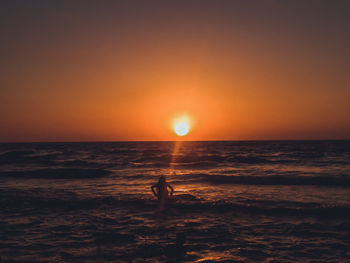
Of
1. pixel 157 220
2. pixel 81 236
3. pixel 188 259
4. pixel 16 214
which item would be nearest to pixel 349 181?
pixel 157 220

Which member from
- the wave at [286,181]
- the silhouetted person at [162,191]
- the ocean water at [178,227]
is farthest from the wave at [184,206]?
the wave at [286,181]

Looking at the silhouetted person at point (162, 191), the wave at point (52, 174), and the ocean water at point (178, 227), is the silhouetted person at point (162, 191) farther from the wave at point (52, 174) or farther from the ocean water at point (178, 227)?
the wave at point (52, 174)

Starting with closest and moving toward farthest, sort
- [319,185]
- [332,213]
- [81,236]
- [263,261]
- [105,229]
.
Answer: [263,261] < [81,236] < [105,229] < [332,213] < [319,185]

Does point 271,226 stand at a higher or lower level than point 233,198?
lower

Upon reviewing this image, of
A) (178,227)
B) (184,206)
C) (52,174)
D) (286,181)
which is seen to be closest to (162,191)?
(184,206)

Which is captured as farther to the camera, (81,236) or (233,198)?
(233,198)

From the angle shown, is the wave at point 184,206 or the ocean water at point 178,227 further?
the wave at point 184,206

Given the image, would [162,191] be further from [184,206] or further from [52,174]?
[52,174]

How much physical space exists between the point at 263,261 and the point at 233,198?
856cm

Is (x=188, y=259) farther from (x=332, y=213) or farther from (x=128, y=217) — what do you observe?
(x=332, y=213)

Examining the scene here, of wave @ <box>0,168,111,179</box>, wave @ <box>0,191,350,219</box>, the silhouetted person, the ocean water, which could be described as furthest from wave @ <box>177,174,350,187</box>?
wave @ <box>0,168,111,179</box>

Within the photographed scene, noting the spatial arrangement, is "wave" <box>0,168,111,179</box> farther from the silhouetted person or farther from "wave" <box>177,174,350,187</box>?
the silhouetted person

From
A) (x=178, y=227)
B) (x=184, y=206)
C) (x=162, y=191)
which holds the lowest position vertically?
(x=178, y=227)

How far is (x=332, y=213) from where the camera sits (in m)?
12.3
